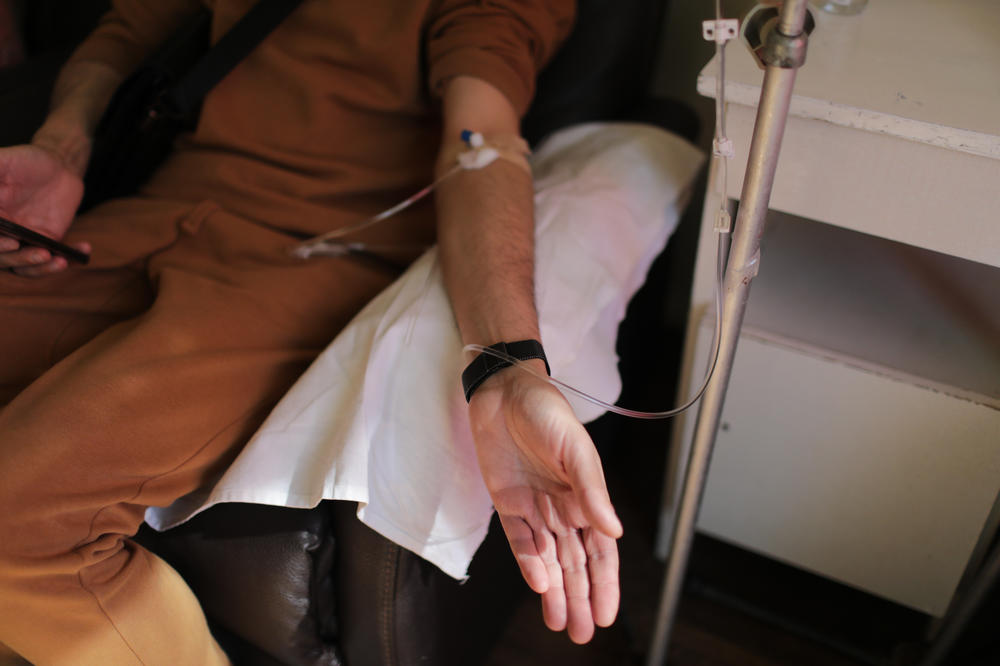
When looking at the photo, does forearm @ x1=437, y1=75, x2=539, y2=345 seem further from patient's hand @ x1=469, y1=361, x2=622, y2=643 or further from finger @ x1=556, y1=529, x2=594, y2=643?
finger @ x1=556, y1=529, x2=594, y2=643

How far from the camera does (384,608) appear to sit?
0.78 metres

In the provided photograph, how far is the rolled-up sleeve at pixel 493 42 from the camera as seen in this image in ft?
2.96

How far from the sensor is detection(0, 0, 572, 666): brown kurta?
71cm

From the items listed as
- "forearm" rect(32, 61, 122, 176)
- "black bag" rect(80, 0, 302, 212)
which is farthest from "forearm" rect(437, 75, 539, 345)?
"forearm" rect(32, 61, 122, 176)

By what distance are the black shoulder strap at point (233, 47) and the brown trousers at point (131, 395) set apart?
6.0 inches

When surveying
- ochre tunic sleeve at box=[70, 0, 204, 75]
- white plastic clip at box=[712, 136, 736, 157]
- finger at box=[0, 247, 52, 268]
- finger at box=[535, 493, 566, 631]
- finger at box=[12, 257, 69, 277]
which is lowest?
finger at box=[535, 493, 566, 631]

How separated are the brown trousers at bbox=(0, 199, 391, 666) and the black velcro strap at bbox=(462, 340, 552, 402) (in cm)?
23

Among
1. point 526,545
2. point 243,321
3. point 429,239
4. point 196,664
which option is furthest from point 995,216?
point 196,664

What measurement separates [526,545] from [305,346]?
0.37 metres

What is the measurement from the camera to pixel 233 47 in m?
0.94

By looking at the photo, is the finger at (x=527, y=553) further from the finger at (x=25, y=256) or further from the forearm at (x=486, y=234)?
the finger at (x=25, y=256)

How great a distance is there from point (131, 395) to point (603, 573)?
476 millimetres

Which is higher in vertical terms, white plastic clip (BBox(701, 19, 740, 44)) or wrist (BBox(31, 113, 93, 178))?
white plastic clip (BBox(701, 19, 740, 44))

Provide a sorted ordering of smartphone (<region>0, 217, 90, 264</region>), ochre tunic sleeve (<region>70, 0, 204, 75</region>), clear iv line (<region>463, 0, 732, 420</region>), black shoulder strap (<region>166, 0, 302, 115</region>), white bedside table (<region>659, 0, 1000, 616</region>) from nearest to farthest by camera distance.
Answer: clear iv line (<region>463, 0, 732, 420</region>), white bedside table (<region>659, 0, 1000, 616</region>), smartphone (<region>0, 217, 90, 264</region>), black shoulder strap (<region>166, 0, 302, 115</region>), ochre tunic sleeve (<region>70, 0, 204, 75</region>)
